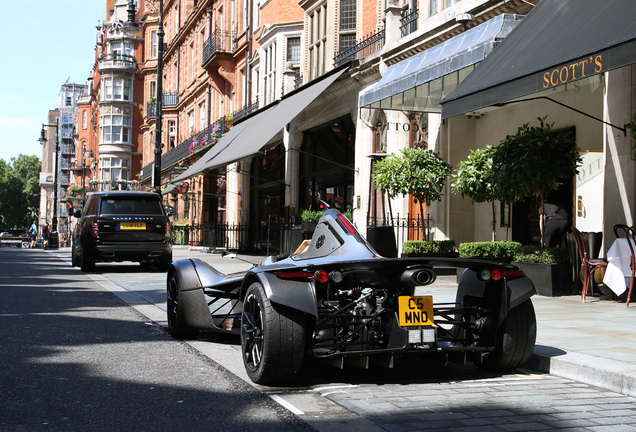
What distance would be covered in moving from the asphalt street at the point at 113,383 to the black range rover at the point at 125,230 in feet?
23.9

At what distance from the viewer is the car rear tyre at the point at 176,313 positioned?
6457 millimetres

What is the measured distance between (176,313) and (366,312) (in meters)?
2.50

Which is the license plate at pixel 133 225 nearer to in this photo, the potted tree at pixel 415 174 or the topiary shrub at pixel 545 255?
the potted tree at pixel 415 174

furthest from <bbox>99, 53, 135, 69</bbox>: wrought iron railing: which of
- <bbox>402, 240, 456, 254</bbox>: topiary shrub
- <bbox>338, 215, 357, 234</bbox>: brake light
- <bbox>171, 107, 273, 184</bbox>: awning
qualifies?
<bbox>338, 215, 357, 234</bbox>: brake light

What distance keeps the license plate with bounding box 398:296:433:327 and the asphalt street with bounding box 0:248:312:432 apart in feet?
3.44

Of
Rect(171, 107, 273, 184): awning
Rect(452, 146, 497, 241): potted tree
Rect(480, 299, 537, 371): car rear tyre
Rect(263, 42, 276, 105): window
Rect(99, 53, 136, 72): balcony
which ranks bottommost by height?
Rect(480, 299, 537, 371): car rear tyre

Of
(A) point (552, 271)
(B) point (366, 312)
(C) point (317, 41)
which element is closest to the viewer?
(B) point (366, 312)

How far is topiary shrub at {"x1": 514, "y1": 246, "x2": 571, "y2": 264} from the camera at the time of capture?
403 inches

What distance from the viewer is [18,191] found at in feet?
438

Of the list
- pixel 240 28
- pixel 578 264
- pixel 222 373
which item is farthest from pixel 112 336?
pixel 240 28

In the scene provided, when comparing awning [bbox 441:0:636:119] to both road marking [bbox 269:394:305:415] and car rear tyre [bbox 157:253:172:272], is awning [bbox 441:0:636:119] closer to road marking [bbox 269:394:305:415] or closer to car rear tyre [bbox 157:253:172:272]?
road marking [bbox 269:394:305:415]

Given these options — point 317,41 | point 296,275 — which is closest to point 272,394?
point 296,275

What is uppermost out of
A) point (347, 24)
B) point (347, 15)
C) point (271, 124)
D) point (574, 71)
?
point (347, 15)

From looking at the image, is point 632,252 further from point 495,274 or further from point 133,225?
point 133,225
